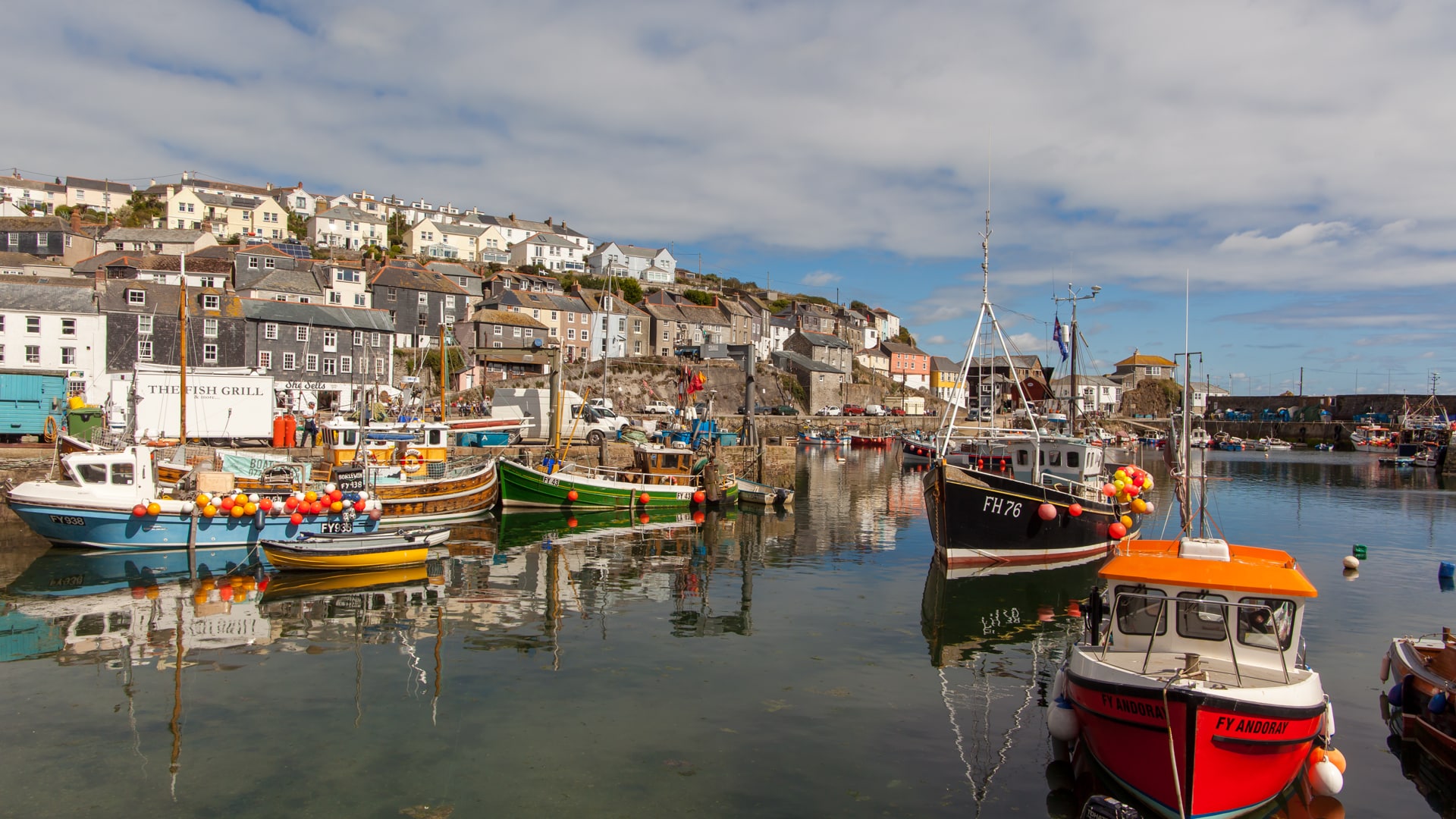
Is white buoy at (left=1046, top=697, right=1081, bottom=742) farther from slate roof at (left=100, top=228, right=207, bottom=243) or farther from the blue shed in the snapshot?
slate roof at (left=100, top=228, right=207, bottom=243)

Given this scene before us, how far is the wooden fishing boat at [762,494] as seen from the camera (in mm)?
39312

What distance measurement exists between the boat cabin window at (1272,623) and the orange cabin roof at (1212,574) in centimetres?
27

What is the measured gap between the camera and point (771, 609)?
1991 cm

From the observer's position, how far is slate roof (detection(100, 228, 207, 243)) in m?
78.1

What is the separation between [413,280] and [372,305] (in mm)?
4678

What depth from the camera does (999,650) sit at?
56.2ft

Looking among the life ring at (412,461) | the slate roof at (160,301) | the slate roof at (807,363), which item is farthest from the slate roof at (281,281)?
the slate roof at (807,363)

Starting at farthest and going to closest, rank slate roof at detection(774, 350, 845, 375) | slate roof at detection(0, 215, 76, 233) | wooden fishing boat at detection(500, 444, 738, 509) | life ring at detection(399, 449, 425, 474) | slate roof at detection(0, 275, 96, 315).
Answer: slate roof at detection(774, 350, 845, 375) → slate roof at detection(0, 215, 76, 233) → slate roof at detection(0, 275, 96, 315) → wooden fishing boat at detection(500, 444, 738, 509) → life ring at detection(399, 449, 425, 474)

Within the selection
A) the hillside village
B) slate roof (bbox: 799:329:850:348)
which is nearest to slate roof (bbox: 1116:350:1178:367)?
the hillside village

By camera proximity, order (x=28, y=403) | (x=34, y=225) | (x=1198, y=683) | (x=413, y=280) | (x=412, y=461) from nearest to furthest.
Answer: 1. (x=1198, y=683)
2. (x=412, y=461)
3. (x=28, y=403)
4. (x=34, y=225)
5. (x=413, y=280)

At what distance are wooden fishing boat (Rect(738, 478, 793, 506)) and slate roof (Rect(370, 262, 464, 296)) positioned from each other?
150ft

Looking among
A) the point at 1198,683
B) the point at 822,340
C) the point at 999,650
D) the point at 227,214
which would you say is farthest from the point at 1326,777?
the point at 227,214

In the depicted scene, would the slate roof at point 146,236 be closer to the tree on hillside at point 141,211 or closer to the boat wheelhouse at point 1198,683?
the tree on hillside at point 141,211

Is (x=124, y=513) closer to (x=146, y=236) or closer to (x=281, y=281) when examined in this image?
(x=281, y=281)
